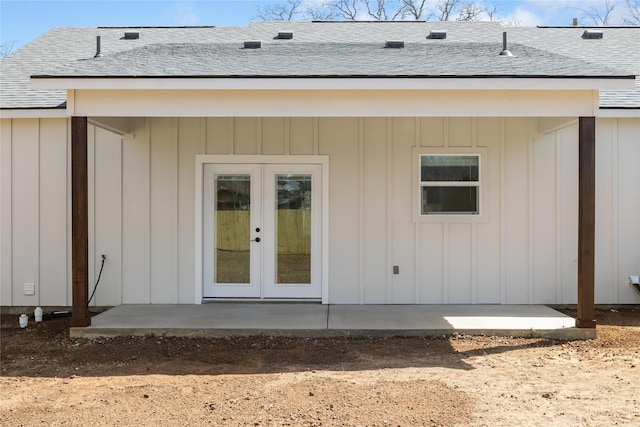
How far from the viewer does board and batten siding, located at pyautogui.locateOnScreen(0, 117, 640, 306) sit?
801 cm

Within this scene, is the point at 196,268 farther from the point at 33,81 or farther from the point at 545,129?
the point at 545,129

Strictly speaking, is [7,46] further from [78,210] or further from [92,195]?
[78,210]

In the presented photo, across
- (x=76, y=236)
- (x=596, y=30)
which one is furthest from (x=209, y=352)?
(x=596, y=30)

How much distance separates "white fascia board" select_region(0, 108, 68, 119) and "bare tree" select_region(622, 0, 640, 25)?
72.6 feet

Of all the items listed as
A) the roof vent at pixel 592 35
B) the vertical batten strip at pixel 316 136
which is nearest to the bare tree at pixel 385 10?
the roof vent at pixel 592 35

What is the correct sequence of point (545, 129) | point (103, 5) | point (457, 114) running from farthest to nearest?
point (103, 5), point (545, 129), point (457, 114)

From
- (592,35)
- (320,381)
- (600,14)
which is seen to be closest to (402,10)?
(600,14)

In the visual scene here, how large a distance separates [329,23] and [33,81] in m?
6.93

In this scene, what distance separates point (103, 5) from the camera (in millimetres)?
13555

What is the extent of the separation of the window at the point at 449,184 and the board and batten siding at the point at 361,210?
0.58 feet

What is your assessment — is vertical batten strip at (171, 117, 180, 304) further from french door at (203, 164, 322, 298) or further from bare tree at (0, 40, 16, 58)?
bare tree at (0, 40, 16, 58)

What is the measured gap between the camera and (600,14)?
2258cm

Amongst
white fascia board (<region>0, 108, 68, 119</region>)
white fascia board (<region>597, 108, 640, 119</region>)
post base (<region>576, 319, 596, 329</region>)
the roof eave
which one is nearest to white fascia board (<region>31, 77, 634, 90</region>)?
the roof eave

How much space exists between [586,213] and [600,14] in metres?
20.2
